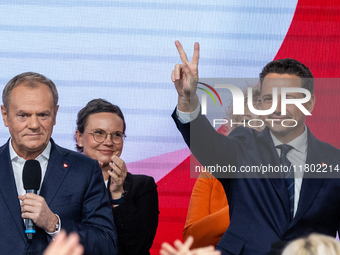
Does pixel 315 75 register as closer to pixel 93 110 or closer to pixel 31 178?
pixel 93 110

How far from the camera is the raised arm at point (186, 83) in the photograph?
2.00m

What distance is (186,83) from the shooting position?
2000mm

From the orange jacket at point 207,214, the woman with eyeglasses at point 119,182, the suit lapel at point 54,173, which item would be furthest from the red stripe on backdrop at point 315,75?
the suit lapel at point 54,173

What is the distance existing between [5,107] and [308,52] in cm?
228

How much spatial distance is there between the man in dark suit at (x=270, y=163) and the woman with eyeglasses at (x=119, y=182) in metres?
0.49

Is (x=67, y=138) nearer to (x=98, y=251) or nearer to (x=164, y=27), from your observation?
(x=164, y=27)

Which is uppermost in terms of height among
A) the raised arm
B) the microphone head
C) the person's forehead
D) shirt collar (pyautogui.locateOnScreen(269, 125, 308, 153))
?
the raised arm

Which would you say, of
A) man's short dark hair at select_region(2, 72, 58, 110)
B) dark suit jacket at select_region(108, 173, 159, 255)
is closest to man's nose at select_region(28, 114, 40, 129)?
man's short dark hair at select_region(2, 72, 58, 110)

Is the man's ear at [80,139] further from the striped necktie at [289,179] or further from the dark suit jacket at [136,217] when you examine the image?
the striped necktie at [289,179]

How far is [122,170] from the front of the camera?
2492mm

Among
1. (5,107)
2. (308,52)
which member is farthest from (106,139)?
(308,52)

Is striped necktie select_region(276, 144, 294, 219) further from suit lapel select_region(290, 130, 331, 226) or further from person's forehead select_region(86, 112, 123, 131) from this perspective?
person's forehead select_region(86, 112, 123, 131)

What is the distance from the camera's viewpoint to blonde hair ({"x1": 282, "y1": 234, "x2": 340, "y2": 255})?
4.55ft

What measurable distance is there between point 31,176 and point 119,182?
2.18 ft
